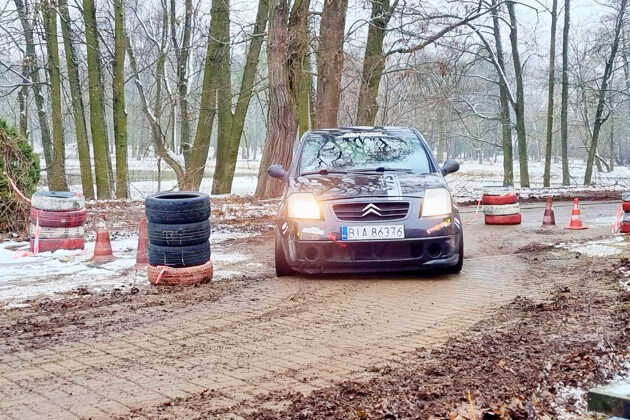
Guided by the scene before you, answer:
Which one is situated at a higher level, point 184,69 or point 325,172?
point 184,69

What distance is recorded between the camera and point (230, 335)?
16.3ft

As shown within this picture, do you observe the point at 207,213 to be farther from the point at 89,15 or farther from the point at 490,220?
the point at 89,15

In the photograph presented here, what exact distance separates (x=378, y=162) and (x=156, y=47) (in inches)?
945

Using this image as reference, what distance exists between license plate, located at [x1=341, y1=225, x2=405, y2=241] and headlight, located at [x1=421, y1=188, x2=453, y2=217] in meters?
0.38

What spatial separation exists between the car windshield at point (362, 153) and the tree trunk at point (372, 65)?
1158 centimetres

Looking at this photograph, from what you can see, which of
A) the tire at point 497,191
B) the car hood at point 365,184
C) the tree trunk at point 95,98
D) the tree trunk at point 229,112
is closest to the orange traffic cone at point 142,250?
the car hood at point 365,184

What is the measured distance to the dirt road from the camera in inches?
145

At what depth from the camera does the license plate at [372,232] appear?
681 centimetres

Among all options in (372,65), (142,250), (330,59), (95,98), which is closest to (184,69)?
(95,98)

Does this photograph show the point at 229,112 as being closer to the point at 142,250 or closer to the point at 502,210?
the point at 502,210

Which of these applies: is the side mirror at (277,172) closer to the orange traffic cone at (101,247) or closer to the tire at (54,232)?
the orange traffic cone at (101,247)

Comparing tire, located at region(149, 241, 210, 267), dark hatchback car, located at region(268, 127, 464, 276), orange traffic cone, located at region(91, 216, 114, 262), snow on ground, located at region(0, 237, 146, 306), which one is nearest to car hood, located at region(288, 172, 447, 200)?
dark hatchback car, located at region(268, 127, 464, 276)

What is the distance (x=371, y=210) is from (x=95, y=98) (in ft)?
63.3

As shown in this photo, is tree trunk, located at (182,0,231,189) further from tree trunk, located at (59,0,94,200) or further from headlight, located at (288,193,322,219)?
headlight, located at (288,193,322,219)
